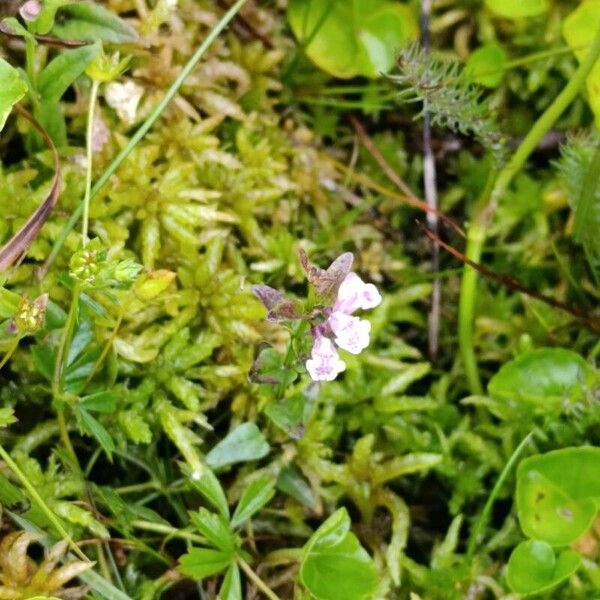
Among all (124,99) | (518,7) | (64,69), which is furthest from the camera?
(518,7)

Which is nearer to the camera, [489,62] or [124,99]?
[124,99]

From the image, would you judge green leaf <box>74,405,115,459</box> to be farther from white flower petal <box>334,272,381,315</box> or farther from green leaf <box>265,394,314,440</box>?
white flower petal <box>334,272,381,315</box>

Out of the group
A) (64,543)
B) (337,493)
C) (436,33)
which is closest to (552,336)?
(337,493)

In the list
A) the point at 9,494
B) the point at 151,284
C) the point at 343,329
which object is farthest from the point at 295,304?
the point at 9,494

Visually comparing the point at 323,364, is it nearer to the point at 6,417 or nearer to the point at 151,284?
the point at 151,284

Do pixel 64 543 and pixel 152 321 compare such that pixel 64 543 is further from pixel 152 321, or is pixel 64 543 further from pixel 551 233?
pixel 551 233

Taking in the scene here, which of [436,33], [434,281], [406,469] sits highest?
[436,33]

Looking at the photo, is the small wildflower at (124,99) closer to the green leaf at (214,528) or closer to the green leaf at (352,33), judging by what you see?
the green leaf at (352,33)
